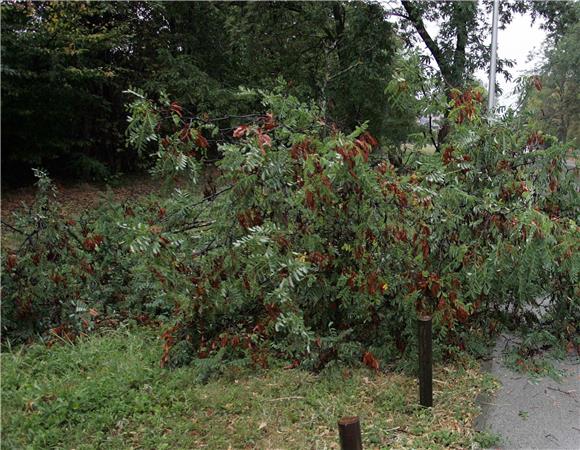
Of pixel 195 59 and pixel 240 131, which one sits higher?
pixel 195 59

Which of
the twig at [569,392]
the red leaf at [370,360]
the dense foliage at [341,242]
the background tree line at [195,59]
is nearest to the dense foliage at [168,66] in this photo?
the background tree line at [195,59]

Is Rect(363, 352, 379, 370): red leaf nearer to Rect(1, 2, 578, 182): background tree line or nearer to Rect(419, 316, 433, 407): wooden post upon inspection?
Rect(419, 316, 433, 407): wooden post

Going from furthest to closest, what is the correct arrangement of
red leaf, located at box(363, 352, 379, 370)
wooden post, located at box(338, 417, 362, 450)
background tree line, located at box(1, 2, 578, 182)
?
background tree line, located at box(1, 2, 578, 182), red leaf, located at box(363, 352, 379, 370), wooden post, located at box(338, 417, 362, 450)

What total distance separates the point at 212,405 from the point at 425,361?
4.61 feet

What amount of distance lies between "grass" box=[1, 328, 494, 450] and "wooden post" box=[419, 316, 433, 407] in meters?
0.09

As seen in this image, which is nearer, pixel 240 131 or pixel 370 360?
pixel 240 131

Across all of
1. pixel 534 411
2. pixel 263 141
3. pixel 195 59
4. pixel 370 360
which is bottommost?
pixel 534 411

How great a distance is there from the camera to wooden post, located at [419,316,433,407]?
3305mm

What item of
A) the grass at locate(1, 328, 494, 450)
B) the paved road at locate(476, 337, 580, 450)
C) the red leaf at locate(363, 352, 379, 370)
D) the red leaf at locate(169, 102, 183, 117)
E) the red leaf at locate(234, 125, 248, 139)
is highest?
the red leaf at locate(169, 102, 183, 117)

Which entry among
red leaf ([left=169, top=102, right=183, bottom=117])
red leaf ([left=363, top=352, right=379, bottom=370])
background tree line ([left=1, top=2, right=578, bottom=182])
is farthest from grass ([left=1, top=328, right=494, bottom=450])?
background tree line ([left=1, top=2, right=578, bottom=182])

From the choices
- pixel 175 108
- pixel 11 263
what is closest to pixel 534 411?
pixel 175 108

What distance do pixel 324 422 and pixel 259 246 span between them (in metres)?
1.21

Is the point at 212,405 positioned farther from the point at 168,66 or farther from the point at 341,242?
the point at 168,66

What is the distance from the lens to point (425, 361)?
132 inches
